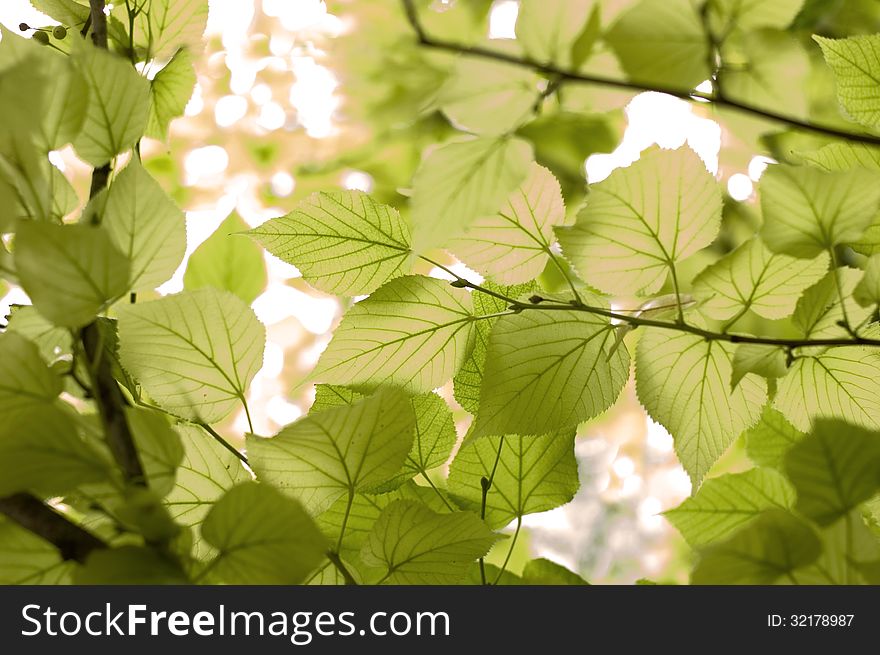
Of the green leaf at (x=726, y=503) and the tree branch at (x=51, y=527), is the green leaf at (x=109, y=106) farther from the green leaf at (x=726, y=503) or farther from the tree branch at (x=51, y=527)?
the green leaf at (x=726, y=503)

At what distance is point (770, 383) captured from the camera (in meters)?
0.32

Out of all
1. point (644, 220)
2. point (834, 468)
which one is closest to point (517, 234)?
point (644, 220)

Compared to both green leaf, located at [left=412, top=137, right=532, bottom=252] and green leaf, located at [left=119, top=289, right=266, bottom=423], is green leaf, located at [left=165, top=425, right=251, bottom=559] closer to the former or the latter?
green leaf, located at [left=119, top=289, right=266, bottom=423]

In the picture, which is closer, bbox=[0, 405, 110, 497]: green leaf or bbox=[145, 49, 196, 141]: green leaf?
→ bbox=[0, 405, 110, 497]: green leaf

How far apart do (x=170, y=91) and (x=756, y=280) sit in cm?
29

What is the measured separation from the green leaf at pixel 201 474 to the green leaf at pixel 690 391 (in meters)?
0.16

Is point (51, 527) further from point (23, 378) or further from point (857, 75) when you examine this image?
point (857, 75)

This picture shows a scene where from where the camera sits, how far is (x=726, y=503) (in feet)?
1.20

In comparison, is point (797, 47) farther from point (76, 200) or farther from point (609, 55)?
point (76, 200)

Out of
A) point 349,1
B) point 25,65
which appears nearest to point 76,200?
point 25,65

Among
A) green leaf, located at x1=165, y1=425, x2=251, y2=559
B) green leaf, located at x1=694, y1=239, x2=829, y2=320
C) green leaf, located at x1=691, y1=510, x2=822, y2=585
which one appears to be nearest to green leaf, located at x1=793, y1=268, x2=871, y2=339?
green leaf, located at x1=694, y1=239, x2=829, y2=320

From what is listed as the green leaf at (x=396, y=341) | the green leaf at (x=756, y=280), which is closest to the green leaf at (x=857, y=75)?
the green leaf at (x=756, y=280)

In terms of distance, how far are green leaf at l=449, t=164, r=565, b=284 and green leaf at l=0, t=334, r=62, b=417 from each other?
6.3 inches

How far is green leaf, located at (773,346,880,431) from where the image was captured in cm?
31
